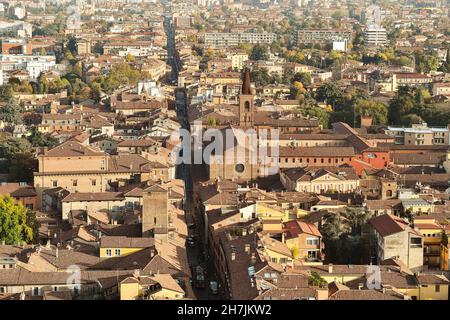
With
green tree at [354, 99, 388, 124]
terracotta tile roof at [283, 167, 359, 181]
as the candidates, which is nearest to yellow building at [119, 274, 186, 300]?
terracotta tile roof at [283, 167, 359, 181]

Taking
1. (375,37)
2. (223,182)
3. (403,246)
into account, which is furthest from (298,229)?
(375,37)

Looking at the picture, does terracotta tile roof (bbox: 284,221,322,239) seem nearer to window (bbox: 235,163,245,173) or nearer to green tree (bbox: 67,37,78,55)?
window (bbox: 235,163,245,173)

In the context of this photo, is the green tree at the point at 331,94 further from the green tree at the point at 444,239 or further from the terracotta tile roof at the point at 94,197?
the green tree at the point at 444,239

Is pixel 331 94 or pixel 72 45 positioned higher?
pixel 72 45

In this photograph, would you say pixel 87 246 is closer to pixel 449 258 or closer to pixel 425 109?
pixel 449 258

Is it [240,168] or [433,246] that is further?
[240,168]

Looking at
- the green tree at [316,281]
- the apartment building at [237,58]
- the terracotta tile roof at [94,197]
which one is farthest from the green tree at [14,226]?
the apartment building at [237,58]

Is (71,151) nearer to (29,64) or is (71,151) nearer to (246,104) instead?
(246,104)
